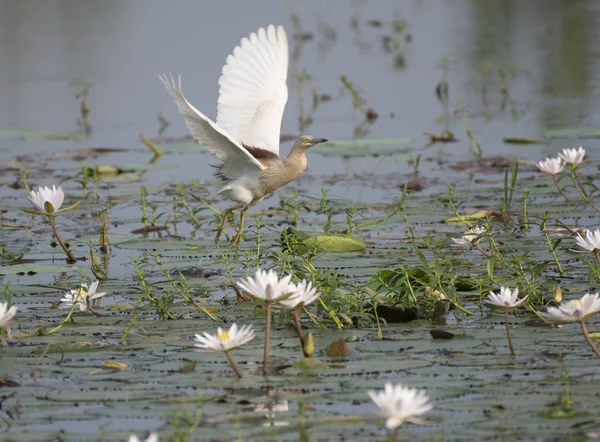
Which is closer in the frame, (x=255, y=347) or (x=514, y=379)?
(x=514, y=379)

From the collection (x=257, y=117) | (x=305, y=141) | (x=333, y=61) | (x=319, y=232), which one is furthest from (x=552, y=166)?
(x=333, y=61)

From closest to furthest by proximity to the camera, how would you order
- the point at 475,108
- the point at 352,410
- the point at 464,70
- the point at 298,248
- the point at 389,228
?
the point at 352,410 → the point at 298,248 → the point at 389,228 → the point at 475,108 → the point at 464,70

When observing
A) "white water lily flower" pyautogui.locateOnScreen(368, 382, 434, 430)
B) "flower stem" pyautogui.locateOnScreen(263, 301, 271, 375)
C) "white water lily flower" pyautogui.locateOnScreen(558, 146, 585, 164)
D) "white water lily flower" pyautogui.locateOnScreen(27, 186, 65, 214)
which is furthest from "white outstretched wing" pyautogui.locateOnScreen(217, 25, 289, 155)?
"white water lily flower" pyautogui.locateOnScreen(368, 382, 434, 430)

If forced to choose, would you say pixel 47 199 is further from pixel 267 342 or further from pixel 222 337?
pixel 222 337

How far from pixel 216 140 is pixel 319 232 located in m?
0.91

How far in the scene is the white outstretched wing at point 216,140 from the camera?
5.81 m

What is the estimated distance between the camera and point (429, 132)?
36.6 feet

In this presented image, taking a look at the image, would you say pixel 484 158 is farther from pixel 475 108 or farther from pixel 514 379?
pixel 514 379

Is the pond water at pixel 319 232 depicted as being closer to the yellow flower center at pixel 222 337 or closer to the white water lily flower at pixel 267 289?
the yellow flower center at pixel 222 337

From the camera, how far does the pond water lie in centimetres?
364

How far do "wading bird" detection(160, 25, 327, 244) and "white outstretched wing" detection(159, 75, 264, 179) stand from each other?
0.01 metres

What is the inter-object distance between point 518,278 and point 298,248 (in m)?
1.24

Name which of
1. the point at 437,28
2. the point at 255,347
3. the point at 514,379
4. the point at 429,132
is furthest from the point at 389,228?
the point at 437,28

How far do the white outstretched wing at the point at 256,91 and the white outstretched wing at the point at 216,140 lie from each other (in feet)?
1.54
